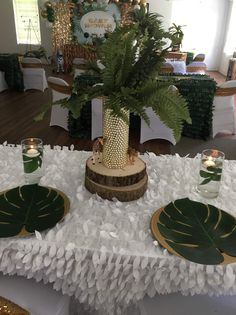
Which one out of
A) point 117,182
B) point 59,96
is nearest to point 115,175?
point 117,182

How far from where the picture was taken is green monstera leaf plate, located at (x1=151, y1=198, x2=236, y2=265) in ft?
2.72

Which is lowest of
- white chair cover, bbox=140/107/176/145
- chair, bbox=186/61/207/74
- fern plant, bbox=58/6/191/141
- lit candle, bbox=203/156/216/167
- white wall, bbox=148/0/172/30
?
white chair cover, bbox=140/107/176/145

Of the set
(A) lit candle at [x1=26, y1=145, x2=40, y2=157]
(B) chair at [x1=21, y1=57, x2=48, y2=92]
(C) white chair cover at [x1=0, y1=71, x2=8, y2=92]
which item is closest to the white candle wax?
(A) lit candle at [x1=26, y1=145, x2=40, y2=157]

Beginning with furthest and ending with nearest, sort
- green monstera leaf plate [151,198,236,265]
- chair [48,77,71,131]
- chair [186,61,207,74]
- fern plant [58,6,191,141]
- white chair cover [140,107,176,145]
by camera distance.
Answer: chair [186,61,207,74]
chair [48,77,71,131]
white chair cover [140,107,176,145]
fern plant [58,6,191,141]
green monstera leaf plate [151,198,236,265]

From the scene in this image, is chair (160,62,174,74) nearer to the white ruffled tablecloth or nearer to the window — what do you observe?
the white ruffled tablecloth

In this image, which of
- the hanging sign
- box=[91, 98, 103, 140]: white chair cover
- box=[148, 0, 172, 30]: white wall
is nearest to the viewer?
box=[91, 98, 103, 140]: white chair cover

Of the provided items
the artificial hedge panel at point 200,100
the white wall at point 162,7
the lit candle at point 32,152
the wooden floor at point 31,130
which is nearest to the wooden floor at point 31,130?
the wooden floor at point 31,130

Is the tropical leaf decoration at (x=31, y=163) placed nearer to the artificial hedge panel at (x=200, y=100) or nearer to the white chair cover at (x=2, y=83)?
the artificial hedge panel at (x=200, y=100)

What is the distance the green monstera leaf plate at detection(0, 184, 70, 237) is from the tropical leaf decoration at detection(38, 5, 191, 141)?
335 mm

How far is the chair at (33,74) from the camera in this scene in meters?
6.28

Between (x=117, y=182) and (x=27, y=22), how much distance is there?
10817mm

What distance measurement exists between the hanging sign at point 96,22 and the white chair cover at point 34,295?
855cm

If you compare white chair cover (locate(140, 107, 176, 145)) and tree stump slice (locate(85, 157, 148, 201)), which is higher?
tree stump slice (locate(85, 157, 148, 201))

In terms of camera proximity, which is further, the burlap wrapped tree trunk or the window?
the window
